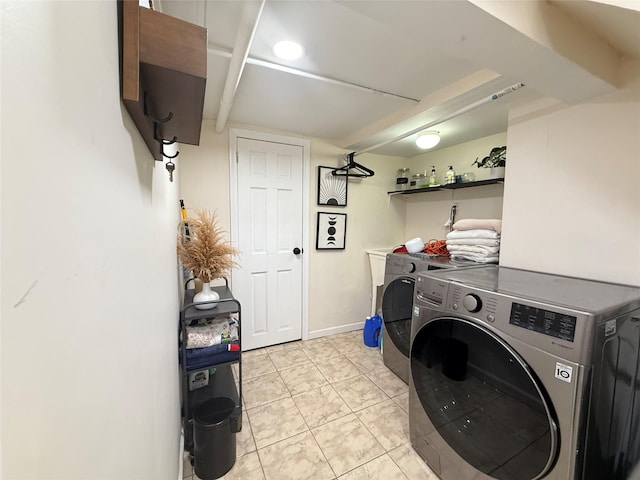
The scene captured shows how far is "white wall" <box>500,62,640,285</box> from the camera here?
1.22 meters

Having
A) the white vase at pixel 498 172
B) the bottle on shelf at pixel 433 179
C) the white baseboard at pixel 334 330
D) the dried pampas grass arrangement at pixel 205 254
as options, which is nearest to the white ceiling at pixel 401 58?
the white vase at pixel 498 172

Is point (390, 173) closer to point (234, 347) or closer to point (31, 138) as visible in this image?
point (234, 347)

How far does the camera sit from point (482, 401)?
114 cm

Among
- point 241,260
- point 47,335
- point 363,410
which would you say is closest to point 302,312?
point 241,260

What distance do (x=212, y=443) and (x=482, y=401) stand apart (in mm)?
1287

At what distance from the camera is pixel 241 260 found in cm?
251

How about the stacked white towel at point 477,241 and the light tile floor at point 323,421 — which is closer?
the light tile floor at point 323,421

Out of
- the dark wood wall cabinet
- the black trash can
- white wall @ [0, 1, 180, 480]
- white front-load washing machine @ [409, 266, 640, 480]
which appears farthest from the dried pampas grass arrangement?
white front-load washing machine @ [409, 266, 640, 480]

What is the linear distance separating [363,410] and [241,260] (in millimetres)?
1592

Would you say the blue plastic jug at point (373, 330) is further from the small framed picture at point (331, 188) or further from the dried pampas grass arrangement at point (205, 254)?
the dried pampas grass arrangement at point (205, 254)

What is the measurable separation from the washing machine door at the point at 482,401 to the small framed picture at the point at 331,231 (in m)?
1.61

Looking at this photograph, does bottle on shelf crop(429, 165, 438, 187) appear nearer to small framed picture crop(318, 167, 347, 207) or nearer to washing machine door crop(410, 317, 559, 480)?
small framed picture crop(318, 167, 347, 207)

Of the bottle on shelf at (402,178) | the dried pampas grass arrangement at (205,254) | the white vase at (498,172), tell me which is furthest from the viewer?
the bottle on shelf at (402,178)

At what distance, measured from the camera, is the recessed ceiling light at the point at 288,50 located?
1.34m
